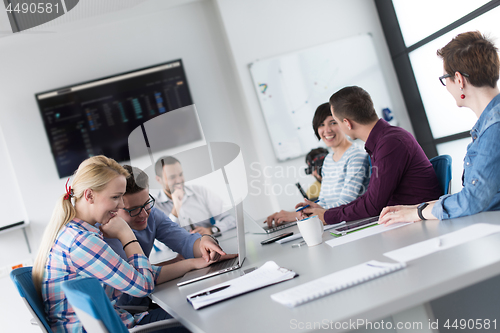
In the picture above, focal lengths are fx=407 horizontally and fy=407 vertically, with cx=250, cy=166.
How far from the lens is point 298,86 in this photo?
3.92m

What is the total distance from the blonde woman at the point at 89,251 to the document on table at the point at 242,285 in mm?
387

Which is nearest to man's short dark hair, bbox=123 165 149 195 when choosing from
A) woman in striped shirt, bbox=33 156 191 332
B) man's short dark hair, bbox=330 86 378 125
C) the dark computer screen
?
woman in striped shirt, bbox=33 156 191 332

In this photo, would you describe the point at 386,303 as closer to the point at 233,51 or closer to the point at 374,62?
the point at 233,51

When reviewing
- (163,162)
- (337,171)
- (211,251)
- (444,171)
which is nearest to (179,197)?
(163,162)

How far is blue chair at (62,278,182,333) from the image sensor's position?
0.80m

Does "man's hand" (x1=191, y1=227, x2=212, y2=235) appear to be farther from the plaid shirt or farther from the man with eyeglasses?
the plaid shirt

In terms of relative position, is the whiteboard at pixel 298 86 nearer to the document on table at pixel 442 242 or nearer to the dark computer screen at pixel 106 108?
the dark computer screen at pixel 106 108

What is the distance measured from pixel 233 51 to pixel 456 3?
6.41 ft

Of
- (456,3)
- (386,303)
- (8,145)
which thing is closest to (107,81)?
(8,145)

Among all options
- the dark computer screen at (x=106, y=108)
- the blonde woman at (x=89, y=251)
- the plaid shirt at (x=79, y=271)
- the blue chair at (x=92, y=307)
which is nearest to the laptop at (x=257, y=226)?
the blonde woman at (x=89, y=251)

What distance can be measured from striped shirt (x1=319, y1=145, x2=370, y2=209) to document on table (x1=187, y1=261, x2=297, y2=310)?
42.1 inches

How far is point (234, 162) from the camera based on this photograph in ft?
7.02

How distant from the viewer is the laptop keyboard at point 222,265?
1.46 metres

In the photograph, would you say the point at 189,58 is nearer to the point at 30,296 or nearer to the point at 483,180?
the point at 30,296
